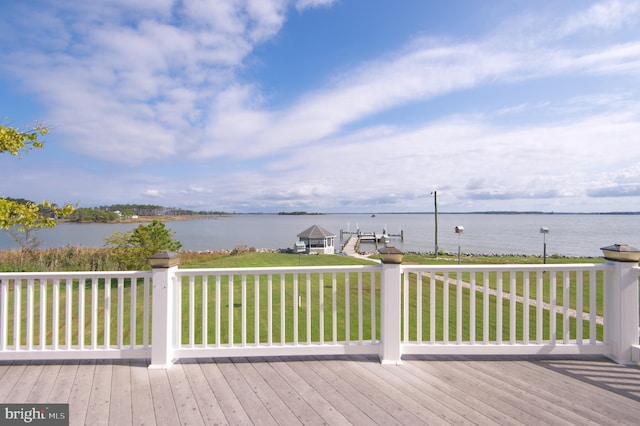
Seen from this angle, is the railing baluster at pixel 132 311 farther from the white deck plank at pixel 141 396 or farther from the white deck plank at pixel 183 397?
the white deck plank at pixel 183 397

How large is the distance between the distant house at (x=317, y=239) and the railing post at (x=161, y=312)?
703 inches

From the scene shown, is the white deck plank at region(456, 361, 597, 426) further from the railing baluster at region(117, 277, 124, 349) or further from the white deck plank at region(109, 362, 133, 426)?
the railing baluster at region(117, 277, 124, 349)

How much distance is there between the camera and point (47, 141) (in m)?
4.19

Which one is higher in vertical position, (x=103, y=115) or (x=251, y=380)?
(x=103, y=115)

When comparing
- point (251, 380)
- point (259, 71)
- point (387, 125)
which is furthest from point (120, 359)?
point (387, 125)

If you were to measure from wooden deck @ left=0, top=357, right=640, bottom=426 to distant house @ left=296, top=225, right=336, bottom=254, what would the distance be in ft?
58.6

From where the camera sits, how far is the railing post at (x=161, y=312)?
8.66 ft

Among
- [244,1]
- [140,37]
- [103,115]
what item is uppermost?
[244,1]

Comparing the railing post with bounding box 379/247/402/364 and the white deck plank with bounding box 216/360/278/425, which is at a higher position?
the railing post with bounding box 379/247/402/364

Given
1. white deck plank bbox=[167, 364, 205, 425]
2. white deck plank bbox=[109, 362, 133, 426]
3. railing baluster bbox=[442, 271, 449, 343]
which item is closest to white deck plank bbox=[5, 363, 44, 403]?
white deck plank bbox=[109, 362, 133, 426]

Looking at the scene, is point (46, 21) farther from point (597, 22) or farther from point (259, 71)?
point (597, 22)

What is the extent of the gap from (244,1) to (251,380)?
5992mm

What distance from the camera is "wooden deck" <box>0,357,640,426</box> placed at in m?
1.92

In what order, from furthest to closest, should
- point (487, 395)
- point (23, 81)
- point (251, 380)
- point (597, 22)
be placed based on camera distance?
point (23, 81), point (597, 22), point (251, 380), point (487, 395)
